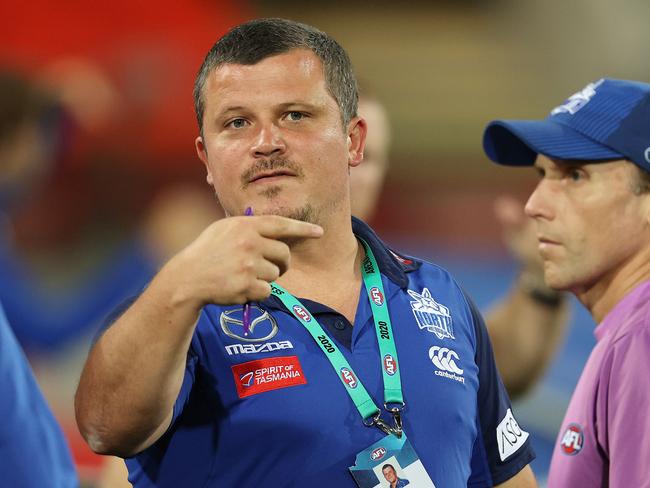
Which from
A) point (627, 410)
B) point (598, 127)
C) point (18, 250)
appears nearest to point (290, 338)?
point (627, 410)

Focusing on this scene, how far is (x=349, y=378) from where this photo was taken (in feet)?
5.43

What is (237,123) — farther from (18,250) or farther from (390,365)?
(18,250)

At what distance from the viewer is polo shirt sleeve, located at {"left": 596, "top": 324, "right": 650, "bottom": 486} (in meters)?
1.83

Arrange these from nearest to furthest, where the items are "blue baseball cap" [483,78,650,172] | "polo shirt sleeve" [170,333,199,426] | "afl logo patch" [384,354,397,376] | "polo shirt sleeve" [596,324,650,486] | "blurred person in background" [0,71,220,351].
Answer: "polo shirt sleeve" [170,333,199,426]
"afl logo patch" [384,354,397,376]
"polo shirt sleeve" [596,324,650,486]
"blue baseball cap" [483,78,650,172]
"blurred person in background" [0,71,220,351]

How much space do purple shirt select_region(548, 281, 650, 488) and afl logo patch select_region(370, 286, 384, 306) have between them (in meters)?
0.48

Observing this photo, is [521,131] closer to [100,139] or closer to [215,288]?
[215,288]

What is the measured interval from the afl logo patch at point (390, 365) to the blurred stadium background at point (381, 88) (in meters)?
2.01

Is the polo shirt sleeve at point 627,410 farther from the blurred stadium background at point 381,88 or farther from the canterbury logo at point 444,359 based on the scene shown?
the blurred stadium background at point 381,88

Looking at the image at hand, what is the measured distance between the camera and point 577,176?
2.21 metres

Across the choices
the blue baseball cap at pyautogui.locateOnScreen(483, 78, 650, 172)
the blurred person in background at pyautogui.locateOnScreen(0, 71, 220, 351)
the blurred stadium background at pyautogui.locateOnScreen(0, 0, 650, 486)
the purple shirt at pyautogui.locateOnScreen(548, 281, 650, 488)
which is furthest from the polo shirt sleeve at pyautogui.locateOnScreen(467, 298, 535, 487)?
the blurred person in background at pyautogui.locateOnScreen(0, 71, 220, 351)

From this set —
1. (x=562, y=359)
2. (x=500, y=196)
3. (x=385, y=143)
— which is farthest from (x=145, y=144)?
(x=562, y=359)

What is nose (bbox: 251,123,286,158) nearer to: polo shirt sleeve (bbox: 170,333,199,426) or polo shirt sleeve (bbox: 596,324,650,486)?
polo shirt sleeve (bbox: 170,333,199,426)

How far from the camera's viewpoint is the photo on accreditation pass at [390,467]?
159cm

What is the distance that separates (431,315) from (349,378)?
0.28 m
